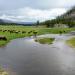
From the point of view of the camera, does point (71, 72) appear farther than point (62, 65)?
No

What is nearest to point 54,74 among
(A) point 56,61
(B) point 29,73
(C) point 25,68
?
(B) point 29,73

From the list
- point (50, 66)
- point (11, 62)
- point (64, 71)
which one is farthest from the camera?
point (11, 62)

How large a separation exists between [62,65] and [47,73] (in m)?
5.30

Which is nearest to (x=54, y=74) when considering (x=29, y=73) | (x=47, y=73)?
(x=47, y=73)

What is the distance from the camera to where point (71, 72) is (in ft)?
88.7

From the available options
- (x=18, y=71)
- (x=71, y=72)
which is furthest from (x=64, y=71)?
(x=18, y=71)

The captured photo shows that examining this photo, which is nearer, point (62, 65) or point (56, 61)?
point (62, 65)

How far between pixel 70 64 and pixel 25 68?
249 inches

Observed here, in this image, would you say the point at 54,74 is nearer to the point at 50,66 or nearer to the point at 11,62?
the point at 50,66

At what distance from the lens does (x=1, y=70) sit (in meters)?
27.5

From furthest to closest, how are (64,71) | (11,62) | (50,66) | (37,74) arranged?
(11,62), (50,66), (64,71), (37,74)

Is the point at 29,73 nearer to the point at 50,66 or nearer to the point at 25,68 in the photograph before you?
the point at 25,68

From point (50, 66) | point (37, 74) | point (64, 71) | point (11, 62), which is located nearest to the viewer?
point (37, 74)

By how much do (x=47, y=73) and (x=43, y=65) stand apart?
4.79 meters
